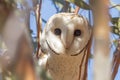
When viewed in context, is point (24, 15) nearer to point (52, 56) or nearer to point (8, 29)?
point (8, 29)

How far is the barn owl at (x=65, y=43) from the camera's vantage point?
0.88 m

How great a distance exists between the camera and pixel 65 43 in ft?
2.85

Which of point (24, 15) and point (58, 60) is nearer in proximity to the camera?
point (24, 15)

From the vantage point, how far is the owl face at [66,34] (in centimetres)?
88

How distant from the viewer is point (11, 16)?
0.17 meters

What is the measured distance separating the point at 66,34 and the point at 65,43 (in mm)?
30

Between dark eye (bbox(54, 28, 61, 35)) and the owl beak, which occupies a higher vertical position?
dark eye (bbox(54, 28, 61, 35))

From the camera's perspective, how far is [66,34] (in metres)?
0.88

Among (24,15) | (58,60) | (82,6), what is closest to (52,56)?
(58,60)

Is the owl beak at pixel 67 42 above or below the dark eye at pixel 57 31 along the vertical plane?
below

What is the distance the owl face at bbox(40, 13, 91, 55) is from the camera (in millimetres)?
882

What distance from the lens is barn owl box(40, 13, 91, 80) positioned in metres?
0.88

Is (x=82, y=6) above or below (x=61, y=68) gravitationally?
above

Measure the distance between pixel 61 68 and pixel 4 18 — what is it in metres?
0.76
